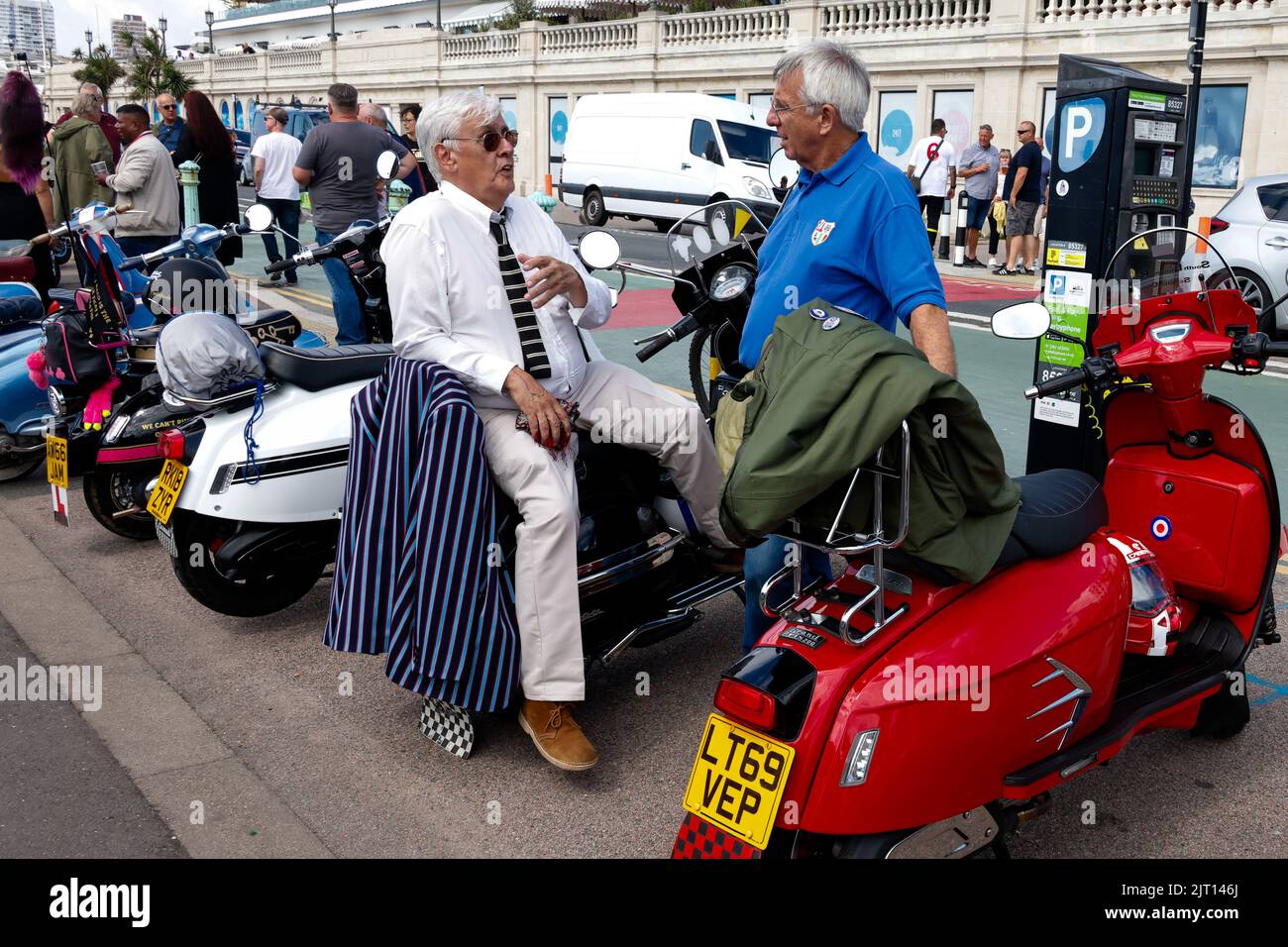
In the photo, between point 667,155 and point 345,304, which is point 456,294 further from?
point 667,155

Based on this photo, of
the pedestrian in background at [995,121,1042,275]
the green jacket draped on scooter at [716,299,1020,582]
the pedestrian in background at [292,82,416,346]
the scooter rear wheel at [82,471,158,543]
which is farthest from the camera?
the pedestrian in background at [995,121,1042,275]

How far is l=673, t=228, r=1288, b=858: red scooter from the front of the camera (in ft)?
7.95

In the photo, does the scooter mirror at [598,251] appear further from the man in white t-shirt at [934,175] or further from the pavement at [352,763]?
the man in white t-shirt at [934,175]

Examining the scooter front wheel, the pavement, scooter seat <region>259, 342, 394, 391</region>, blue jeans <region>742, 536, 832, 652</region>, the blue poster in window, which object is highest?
the blue poster in window

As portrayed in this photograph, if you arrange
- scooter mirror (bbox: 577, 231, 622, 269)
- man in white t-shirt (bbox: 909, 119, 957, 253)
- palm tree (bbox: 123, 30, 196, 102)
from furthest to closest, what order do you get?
palm tree (bbox: 123, 30, 196, 102) < man in white t-shirt (bbox: 909, 119, 957, 253) < scooter mirror (bbox: 577, 231, 622, 269)

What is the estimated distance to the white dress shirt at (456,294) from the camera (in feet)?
11.1

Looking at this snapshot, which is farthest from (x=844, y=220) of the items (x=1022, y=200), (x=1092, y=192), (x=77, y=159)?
(x=1022, y=200)

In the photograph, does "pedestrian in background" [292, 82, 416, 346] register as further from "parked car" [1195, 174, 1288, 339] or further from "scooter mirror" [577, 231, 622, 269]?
"parked car" [1195, 174, 1288, 339]

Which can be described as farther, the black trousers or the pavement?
the black trousers

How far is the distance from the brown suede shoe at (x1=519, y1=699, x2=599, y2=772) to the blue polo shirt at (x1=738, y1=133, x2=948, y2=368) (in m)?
1.18
